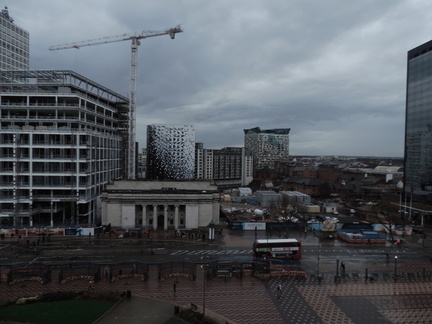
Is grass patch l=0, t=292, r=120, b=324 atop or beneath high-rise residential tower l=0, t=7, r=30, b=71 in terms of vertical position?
beneath

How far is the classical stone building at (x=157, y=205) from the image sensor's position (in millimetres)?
58562

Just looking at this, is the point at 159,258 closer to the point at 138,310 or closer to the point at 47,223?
the point at 138,310

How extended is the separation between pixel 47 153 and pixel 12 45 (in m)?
59.0

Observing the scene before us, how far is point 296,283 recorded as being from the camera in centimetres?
3416

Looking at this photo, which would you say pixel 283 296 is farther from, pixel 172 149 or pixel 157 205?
pixel 172 149

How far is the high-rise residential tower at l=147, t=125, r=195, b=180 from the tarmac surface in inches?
3594

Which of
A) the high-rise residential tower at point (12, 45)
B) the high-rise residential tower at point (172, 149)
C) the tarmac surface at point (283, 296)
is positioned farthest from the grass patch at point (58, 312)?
the high-rise residential tower at point (172, 149)

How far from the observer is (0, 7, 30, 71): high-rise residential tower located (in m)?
97.2

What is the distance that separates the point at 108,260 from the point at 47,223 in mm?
28912

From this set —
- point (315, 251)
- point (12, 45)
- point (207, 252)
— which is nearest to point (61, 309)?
point (207, 252)

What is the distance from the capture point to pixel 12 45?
331 ft

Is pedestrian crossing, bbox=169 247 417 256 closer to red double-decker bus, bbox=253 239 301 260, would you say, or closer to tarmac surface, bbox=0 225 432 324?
red double-decker bus, bbox=253 239 301 260

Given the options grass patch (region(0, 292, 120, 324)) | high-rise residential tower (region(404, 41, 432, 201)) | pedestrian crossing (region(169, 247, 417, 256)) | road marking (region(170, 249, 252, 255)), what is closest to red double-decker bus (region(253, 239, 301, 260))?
pedestrian crossing (region(169, 247, 417, 256))

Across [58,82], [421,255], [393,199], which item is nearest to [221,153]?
[393,199]
